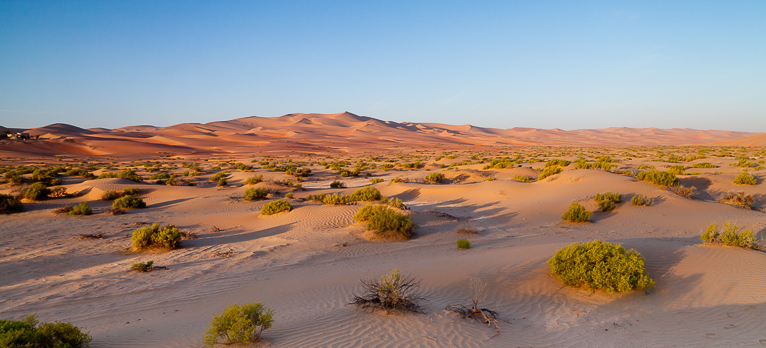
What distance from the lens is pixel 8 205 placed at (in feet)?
42.2

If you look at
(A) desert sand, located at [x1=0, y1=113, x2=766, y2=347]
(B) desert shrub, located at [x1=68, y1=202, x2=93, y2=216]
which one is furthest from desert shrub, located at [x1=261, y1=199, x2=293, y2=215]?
(B) desert shrub, located at [x1=68, y1=202, x2=93, y2=216]

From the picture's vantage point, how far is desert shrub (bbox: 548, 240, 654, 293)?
5867 millimetres

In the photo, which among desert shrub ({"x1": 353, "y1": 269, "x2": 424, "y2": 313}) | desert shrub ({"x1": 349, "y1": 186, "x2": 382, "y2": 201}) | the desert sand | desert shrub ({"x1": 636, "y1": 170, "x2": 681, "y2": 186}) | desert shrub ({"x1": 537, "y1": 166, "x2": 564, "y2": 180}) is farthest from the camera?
desert shrub ({"x1": 537, "y1": 166, "x2": 564, "y2": 180})

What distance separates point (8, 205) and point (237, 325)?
1483cm

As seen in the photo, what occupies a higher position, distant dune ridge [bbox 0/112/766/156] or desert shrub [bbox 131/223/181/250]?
distant dune ridge [bbox 0/112/766/156]

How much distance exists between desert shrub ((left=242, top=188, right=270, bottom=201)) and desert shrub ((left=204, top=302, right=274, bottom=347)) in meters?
12.5

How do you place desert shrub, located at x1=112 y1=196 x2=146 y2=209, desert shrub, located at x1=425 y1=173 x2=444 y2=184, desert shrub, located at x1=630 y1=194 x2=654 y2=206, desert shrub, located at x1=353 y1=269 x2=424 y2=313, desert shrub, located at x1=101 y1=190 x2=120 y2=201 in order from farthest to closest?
desert shrub, located at x1=425 y1=173 x2=444 y2=184 → desert shrub, located at x1=101 y1=190 x2=120 y2=201 → desert shrub, located at x1=112 y1=196 x2=146 y2=209 → desert shrub, located at x1=630 y1=194 x2=654 y2=206 → desert shrub, located at x1=353 y1=269 x2=424 y2=313

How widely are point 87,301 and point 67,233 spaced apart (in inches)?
251

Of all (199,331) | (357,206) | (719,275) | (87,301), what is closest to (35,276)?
(87,301)

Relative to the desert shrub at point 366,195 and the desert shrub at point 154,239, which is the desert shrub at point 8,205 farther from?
the desert shrub at point 366,195

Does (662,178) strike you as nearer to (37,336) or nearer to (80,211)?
(37,336)

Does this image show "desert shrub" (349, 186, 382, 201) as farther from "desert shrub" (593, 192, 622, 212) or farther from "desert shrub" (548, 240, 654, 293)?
"desert shrub" (548, 240, 654, 293)

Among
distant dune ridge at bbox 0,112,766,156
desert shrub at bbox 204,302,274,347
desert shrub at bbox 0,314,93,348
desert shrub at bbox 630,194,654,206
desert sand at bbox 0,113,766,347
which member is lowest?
desert sand at bbox 0,113,766,347

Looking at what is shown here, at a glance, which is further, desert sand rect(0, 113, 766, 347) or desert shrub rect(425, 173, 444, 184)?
desert shrub rect(425, 173, 444, 184)
